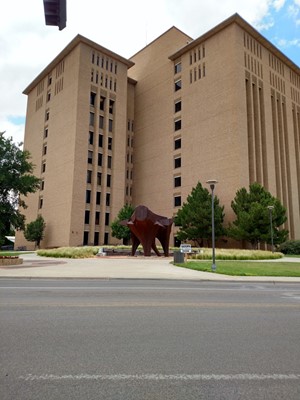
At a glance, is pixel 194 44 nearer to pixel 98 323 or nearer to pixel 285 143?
pixel 285 143

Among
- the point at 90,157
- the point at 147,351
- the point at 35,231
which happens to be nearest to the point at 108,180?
the point at 90,157

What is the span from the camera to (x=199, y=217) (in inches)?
1870

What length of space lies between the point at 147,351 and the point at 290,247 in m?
44.2

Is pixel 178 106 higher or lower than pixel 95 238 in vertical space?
higher

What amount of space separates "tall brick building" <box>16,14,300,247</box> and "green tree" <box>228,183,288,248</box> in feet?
12.4

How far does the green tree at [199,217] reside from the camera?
4753cm

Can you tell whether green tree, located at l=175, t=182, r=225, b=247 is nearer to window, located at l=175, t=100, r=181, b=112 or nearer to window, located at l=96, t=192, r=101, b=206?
window, located at l=96, t=192, r=101, b=206

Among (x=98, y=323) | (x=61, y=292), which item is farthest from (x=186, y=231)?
(x=98, y=323)

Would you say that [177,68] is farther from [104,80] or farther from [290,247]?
[290,247]

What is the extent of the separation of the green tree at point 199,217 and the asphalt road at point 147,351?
39.0m

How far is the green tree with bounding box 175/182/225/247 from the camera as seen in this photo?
47.5 metres

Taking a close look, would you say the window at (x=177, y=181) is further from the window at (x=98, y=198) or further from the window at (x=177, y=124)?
the window at (x=98, y=198)

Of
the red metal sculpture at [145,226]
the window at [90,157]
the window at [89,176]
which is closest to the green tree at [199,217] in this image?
the red metal sculpture at [145,226]

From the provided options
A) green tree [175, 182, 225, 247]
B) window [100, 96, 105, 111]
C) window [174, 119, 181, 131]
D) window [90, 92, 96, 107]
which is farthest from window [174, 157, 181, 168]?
window [90, 92, 96, 107]
